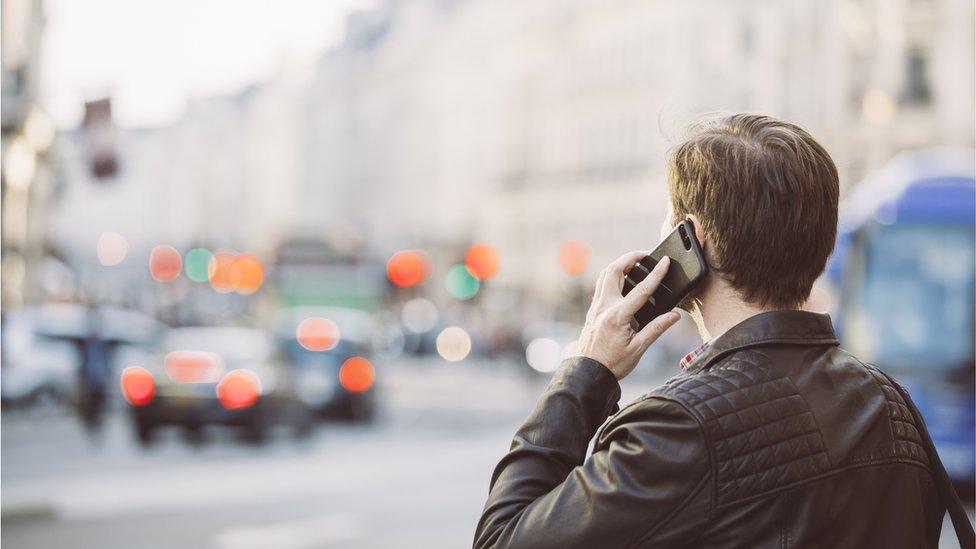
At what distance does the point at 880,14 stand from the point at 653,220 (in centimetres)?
2673

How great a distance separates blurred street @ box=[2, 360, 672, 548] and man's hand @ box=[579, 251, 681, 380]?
27.6 ft

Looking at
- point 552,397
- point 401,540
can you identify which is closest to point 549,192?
point 401,540

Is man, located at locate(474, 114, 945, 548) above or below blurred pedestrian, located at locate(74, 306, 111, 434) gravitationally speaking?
above

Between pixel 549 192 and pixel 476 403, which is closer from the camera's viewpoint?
pixel 476 403

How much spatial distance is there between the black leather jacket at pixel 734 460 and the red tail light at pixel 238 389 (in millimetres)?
16826

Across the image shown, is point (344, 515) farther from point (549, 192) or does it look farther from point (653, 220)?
point (549, 192)

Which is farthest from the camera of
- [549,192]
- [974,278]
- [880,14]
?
[549,192]

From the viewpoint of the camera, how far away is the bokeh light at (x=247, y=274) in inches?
1421

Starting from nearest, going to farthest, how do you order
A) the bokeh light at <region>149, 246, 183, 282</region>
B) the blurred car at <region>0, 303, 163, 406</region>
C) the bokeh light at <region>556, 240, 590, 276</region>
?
1. the blurred car at <region>0, 303, 163, 406</region>
2. the bokeh light at <region>556, 240, 590, 276</region>
3. the bokeh light at <region>149, 246, 183, 282</region>

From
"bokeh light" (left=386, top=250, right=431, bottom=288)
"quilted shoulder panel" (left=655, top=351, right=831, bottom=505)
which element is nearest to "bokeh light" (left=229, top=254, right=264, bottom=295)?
"bokeh light" (left=386, top=250, right=431, bottom=288)

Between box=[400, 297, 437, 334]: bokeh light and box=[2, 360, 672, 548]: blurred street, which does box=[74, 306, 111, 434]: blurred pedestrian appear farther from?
box=[400, 297, 437, 334]: bokeh light

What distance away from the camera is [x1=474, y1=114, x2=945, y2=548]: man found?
6.98ft

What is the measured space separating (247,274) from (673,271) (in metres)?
34.3

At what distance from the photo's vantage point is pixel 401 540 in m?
11.0
